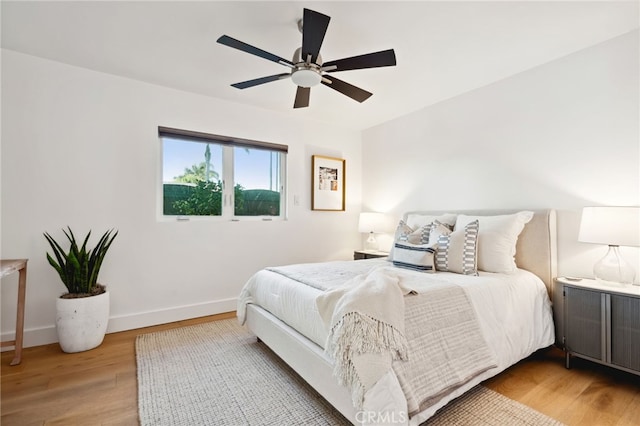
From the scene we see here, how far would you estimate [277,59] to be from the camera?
194cm

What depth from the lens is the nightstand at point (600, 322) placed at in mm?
1868

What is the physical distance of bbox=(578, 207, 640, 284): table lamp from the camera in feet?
6.32

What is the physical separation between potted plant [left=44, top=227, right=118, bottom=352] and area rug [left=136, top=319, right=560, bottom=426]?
0.40 m

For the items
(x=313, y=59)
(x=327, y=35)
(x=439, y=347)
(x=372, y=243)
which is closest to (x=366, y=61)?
(x=313, y=59)

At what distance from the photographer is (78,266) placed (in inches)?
97.0

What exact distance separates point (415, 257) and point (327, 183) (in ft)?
Answer: 6.97

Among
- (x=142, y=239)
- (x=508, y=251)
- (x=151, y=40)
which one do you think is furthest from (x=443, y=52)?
(x=142, y=239)

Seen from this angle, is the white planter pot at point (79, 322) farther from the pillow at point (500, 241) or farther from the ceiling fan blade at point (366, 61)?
the pillow at point (500, 241)

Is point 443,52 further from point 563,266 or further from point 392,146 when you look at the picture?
point 563,266

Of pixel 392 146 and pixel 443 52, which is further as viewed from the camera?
pixel 392 146

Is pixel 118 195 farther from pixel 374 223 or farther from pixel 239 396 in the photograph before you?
pixel 374 223

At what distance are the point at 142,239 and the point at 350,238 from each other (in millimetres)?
2789

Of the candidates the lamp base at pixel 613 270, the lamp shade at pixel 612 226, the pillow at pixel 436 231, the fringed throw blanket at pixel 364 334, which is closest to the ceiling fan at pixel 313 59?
the pillow at pixel 436 231

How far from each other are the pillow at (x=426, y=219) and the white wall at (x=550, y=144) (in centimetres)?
32
